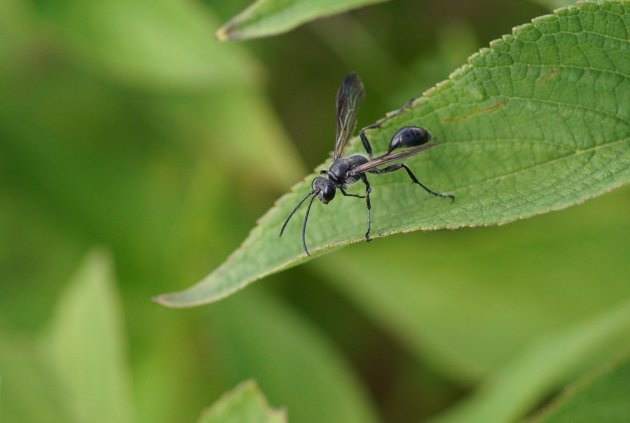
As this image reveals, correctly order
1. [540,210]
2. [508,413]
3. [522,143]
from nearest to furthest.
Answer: [540,210], [522,143], [508,413]

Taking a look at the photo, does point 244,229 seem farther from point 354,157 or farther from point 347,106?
point 354,157

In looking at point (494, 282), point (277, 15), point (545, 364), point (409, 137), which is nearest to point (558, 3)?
point (409, 137)

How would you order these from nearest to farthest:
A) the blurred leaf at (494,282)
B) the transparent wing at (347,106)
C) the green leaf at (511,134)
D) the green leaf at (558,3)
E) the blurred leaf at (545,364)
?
the green leaf at (511,134)
the green leaf at (558,3)
the blurred leaf at (545,364)
the transparent wing at (347,106)
the blurred leaf at (494,282)

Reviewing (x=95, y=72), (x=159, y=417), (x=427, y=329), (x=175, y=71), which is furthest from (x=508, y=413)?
(x=95, y=72)

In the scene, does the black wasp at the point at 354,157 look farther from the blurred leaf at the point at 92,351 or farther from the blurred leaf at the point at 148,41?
the blurred leaf at the point at 92,351

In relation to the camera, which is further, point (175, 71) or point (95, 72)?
point (95, 72)

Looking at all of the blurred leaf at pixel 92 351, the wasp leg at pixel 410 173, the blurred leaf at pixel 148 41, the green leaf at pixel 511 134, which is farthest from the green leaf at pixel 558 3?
the blurred leaf at pixel 92 351

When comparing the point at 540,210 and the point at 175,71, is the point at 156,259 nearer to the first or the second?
the point at 175,71
